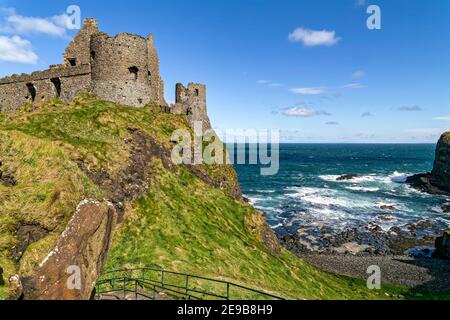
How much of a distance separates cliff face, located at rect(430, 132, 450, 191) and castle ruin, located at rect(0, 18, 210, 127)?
103m

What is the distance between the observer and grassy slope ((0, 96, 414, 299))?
15117 millimetres

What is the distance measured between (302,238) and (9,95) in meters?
51.5

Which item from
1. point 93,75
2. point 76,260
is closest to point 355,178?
point 93,75

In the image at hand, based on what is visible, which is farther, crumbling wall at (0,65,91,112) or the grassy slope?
crumbling wall at (0,65,91,112)

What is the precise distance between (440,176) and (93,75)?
113 m

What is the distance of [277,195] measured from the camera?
319 feet

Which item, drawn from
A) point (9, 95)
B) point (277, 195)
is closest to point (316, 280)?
point (9, 95)

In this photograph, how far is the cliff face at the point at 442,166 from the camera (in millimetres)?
104681

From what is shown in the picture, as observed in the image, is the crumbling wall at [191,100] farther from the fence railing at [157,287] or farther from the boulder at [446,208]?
the boulder at [446,208]

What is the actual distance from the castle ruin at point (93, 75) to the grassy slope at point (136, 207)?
1.87 meters

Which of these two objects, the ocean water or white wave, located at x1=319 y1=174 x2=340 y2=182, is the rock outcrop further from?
white wave, located at x1=319 y1=174 x2=340 y2=182

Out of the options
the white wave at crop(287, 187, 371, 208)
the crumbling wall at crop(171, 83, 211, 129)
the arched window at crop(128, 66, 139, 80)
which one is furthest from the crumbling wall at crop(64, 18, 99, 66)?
the white wave at crop(287, 187, 371, 208)

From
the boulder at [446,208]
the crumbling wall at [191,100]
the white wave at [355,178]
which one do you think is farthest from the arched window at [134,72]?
the white wave at [355,178]
